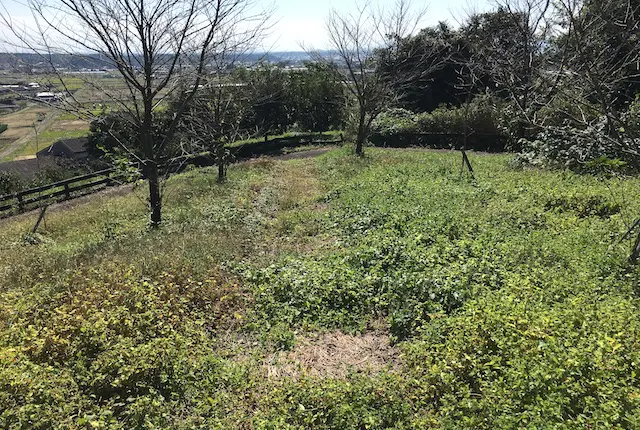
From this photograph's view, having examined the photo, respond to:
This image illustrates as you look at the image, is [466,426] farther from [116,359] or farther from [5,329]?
[5,329]

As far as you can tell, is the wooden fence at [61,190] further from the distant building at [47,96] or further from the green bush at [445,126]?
the green bush at [445,126]

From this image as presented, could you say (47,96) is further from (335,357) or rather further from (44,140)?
(44,140)

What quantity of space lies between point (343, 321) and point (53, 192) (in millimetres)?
18082

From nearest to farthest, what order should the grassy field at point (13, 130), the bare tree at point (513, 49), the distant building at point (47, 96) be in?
the distant building at point (47, 96) → the bare tree at point (513, 49) → the grassy field at point (13, 130)

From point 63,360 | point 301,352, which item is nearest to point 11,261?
point 63,360

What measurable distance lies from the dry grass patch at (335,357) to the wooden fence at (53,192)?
1355 centimetres

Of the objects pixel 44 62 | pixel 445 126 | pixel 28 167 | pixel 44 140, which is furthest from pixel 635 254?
pixel 44 140

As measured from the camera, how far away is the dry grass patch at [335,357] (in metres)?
4.75

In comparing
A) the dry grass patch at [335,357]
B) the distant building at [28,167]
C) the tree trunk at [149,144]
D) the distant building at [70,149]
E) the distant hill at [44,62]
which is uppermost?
the distant hill at [44,62]

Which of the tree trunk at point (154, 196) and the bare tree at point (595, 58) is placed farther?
the tree trunk at point (154, 196)

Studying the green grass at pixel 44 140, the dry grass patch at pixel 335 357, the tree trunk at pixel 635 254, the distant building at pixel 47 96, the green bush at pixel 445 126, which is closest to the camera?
the dry grass patch at pixel 335 357

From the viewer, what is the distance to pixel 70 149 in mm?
30891

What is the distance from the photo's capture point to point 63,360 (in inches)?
187

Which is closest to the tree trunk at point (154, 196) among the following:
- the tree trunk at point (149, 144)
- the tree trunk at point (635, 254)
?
the tree trunk at point (149, 144)
